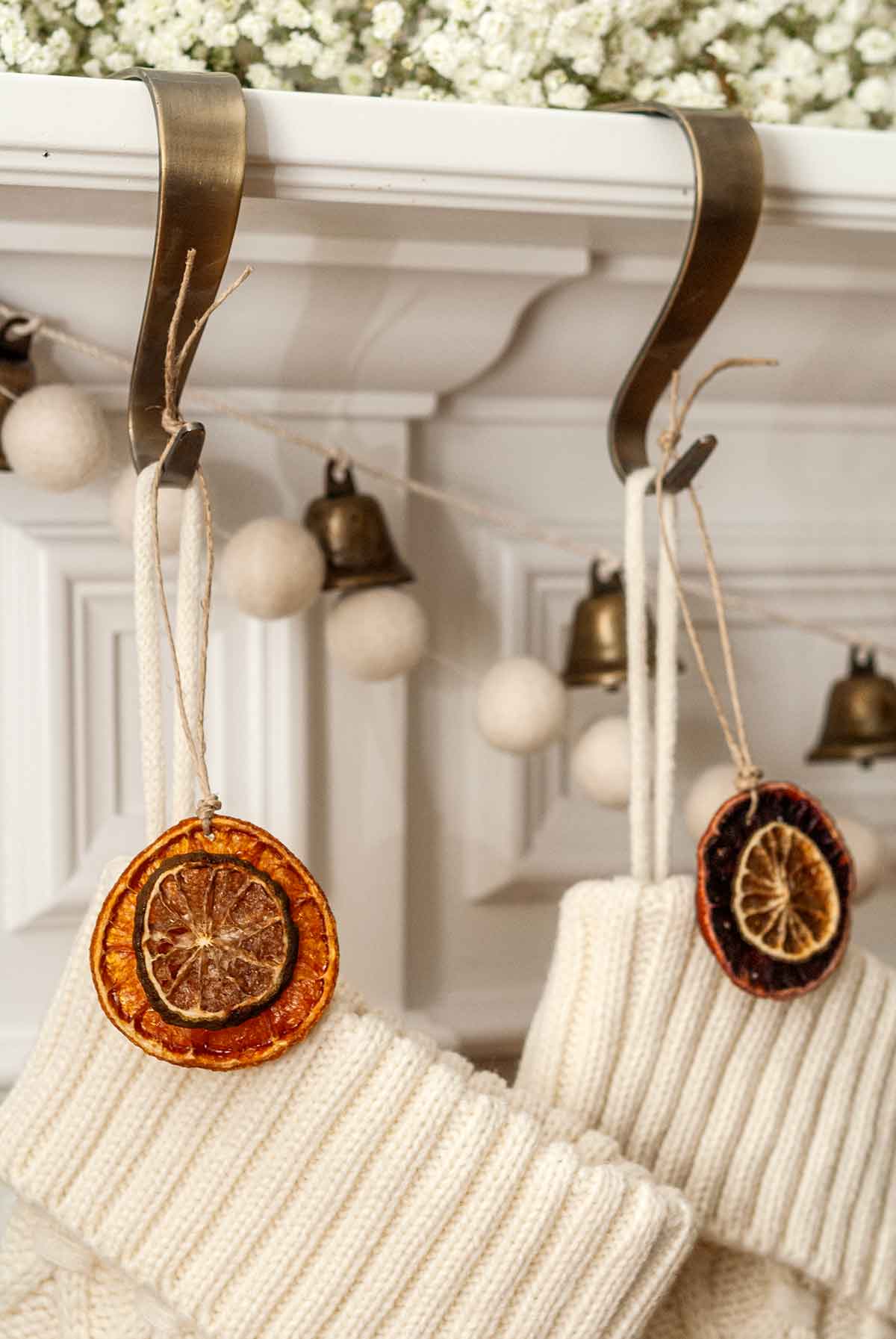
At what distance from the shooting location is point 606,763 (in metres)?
0.65

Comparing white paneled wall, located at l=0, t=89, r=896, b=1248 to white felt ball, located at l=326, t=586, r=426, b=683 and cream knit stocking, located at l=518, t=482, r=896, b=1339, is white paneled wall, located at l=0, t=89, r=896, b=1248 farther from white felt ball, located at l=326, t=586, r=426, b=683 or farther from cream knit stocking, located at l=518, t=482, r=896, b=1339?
cream knit stocking, located at l=518, t=482, r=896, b=1339

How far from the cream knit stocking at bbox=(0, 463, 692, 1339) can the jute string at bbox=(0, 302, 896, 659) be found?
0.40 ft

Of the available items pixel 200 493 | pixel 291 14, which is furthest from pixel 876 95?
pixel 200 493

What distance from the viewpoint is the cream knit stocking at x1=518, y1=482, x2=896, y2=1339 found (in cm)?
53

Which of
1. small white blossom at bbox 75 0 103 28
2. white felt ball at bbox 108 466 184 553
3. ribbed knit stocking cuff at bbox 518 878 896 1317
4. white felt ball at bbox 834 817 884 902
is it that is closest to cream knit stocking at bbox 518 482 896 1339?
ribbed knit stocking cuff at bbox 518 878 896 1317

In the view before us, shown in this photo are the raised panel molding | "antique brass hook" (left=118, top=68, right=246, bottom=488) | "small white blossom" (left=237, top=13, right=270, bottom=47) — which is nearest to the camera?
"antique brass hook" (left=118, top=68, right=246, bottom=488)

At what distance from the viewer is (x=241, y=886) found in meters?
0.44

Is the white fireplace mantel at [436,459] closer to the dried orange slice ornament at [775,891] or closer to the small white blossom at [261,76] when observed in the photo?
the small white blossom at [261,76]

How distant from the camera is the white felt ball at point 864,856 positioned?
67 cm

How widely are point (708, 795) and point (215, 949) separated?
317 millimetres

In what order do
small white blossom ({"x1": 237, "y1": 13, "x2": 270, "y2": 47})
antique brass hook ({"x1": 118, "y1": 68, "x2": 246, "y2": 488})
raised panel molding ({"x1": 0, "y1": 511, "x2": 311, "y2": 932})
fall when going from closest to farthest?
antique brass hook ({"x1": 118, "y1": 68, "x2": 246, "y2": 488}) < small white blossom ({"x1": 237, "y1": 13, "x2": 270, "y2": 47}) < raised panel molding ({"x1": 0, "y1": 511, "x2": 311, "y2": 932})

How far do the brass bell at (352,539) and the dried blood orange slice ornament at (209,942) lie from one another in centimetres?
15

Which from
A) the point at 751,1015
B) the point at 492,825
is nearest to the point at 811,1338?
the point at 751,1015

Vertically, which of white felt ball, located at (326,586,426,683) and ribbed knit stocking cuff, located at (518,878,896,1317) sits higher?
white felt ball, located at (326,586,426,683)
